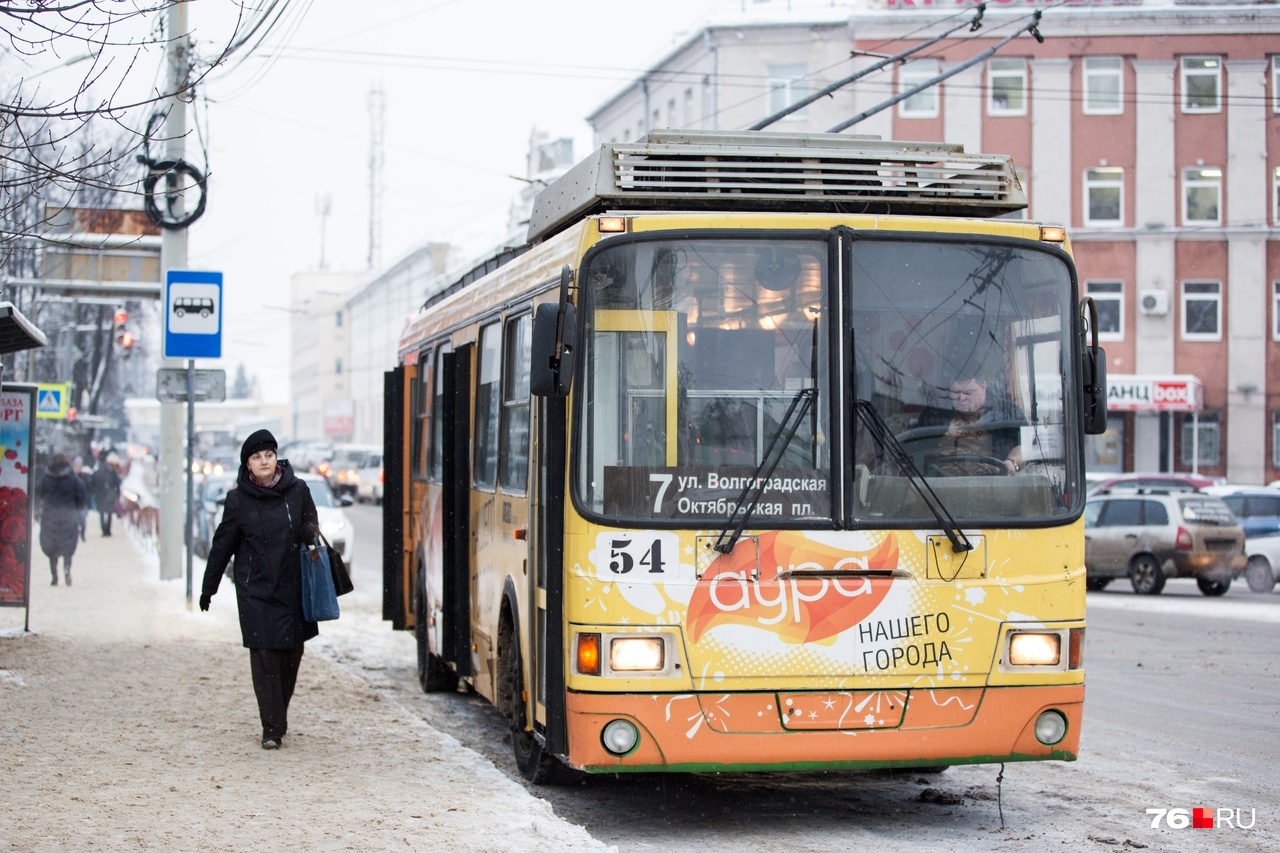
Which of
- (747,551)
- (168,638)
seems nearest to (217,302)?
(168,638)

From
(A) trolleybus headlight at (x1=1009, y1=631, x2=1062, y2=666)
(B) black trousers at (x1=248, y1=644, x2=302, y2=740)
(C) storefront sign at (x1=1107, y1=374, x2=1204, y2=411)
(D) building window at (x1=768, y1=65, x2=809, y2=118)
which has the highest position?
(D) building window at (x1=768, y1=65, x2=809, y2=118)

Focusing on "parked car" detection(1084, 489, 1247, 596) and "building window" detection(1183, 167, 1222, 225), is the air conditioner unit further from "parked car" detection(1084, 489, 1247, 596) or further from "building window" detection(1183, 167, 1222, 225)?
"parked car" detection(1084, 489, 1247, 596)

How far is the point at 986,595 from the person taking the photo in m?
7.48

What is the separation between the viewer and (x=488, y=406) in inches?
381

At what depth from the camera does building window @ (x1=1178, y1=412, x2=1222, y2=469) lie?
49.6 metres

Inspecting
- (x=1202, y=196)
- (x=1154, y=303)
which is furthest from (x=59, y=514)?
(x=1202, y=196)

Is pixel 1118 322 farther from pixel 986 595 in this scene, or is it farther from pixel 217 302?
pixel 986 595

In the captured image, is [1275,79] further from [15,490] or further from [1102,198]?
[15,490]

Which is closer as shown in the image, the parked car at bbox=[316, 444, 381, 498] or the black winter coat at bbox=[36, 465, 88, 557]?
the black winter coat at bbox=[36, 465, 88, 557]

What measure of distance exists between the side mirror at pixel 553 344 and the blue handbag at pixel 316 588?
9.29 ft

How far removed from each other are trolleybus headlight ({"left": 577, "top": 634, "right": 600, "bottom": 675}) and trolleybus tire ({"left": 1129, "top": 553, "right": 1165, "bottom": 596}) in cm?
2047

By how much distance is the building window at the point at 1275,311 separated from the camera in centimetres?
4944

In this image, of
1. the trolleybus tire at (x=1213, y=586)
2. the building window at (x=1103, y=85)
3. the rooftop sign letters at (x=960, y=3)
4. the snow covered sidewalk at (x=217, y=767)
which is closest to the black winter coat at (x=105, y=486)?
the snow covered sidewalk at (x=217, y=767)

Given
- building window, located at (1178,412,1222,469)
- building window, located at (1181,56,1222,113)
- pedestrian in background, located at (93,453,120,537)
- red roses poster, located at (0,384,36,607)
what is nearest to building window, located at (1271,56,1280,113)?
building window, located at (1181,56,1222,113)
